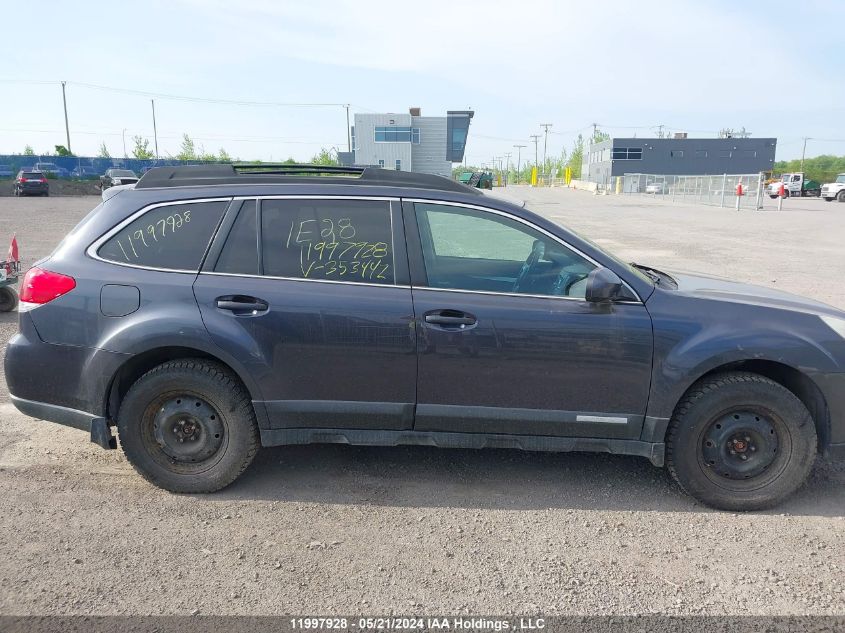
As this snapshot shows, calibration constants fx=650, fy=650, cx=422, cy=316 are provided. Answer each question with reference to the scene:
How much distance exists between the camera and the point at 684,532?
11.2ft

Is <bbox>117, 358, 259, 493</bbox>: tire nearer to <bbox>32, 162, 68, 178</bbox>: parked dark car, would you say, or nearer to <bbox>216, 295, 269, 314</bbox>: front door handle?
<bbox>216, 295, 269, 314</bbox>: front door handle

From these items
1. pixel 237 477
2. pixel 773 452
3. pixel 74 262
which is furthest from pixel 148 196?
pixel 773 452

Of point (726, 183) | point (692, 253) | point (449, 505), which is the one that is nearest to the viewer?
point (449, 505)

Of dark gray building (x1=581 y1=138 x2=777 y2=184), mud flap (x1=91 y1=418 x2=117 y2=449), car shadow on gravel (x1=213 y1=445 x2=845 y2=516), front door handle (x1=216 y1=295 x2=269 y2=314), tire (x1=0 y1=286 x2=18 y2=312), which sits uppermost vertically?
dark gray building (x1=581 y1=138 x2=777 y2=184)

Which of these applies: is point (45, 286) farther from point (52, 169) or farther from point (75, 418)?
point (52, 169)

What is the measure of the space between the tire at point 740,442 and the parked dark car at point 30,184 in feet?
157

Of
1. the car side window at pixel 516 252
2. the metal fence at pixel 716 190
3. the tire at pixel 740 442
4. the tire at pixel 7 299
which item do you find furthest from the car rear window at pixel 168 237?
the metal fence at pixel 716 190

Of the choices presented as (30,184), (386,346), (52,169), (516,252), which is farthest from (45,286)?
(52,169)

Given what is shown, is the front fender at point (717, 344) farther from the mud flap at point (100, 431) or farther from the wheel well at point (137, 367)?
the mud flap at point (100, 431)

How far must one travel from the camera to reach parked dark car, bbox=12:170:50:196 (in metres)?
42.0

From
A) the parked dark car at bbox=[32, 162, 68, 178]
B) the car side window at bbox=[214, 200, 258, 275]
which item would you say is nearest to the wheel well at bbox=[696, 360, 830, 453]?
the car side window at bbox=[214, 200, 258, 275]

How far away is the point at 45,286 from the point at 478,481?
277 cm

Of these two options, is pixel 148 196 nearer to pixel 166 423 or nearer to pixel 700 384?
pixel 166 423

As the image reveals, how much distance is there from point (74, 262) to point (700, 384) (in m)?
3.60
